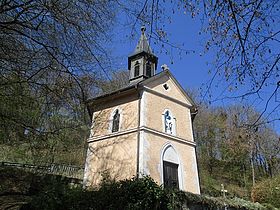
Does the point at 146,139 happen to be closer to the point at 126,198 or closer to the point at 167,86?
the point at 167,86

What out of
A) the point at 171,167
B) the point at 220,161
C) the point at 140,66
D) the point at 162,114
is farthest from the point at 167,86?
the point at 220,161

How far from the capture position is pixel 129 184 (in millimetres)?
7539

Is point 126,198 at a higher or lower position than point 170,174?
lower

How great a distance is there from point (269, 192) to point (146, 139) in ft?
37.3

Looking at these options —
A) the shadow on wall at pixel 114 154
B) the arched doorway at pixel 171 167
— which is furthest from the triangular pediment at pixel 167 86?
the arched doorway at pixel 171 167

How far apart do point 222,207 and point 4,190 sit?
29.1 feet

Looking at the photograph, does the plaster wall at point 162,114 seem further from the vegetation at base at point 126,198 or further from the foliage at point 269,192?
the foliage at point 269,192

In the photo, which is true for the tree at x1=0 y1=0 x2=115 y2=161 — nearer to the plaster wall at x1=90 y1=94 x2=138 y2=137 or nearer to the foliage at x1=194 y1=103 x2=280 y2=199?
the plaster wall at x1=90 y1=94 x2=138 y2=137

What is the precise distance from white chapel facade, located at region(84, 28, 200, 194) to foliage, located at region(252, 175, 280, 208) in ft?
23.0

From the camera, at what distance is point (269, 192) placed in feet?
61.3

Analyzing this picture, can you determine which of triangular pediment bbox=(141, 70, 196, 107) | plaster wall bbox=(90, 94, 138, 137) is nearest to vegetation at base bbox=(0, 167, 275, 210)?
plaster wall bbox=(90, 94, 138, 137)

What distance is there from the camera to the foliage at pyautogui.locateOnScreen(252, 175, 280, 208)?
1773cm

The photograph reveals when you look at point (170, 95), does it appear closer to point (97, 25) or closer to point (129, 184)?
point (129, 184)

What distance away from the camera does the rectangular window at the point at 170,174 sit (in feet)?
44.3
